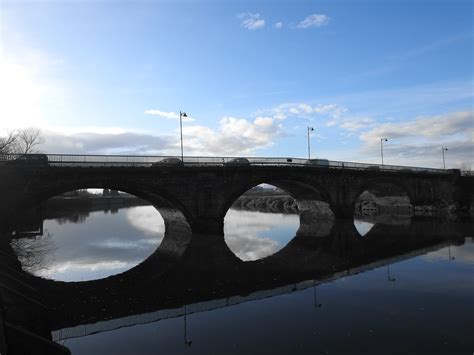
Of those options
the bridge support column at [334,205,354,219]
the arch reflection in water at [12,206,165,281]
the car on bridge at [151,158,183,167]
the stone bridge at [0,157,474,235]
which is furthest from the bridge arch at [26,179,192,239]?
the bridge support column at [334,205,354,219]

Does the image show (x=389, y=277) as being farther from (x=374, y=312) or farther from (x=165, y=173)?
(x=165, y=173)

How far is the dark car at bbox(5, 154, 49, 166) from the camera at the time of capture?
28.8 meters

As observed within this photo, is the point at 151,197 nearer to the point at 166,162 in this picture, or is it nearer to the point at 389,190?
the point at 166,162

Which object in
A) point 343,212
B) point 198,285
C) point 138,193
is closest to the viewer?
point 198,285

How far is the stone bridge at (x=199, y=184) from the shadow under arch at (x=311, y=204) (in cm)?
15

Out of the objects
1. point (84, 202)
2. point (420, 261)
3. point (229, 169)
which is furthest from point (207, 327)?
point (84, 202)

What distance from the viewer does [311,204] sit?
186 feet

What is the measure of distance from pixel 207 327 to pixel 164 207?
29.7m

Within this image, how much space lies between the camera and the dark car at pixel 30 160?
28767 mm

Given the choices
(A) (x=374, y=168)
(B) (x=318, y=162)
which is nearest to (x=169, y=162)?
(B) (x=318, y=162)

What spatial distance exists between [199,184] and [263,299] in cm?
2270

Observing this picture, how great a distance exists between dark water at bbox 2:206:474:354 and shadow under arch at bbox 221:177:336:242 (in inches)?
481

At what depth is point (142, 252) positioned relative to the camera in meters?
31.5

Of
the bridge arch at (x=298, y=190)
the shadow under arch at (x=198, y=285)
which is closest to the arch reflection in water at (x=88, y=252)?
the shadow under arch at (x=198, y=285)
